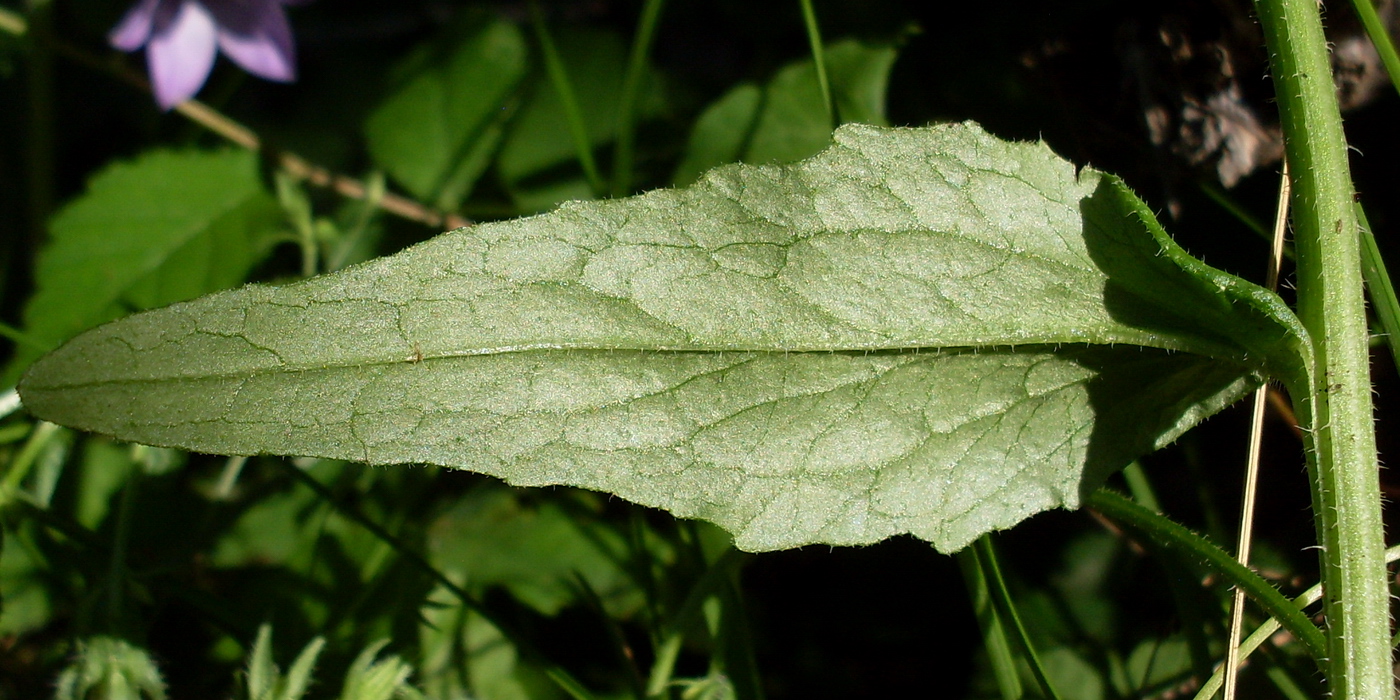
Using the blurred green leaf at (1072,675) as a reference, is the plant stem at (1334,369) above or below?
above

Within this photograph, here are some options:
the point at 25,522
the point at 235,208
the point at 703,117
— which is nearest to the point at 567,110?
the point at 703,117

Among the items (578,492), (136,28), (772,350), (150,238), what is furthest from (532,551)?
(136,28)

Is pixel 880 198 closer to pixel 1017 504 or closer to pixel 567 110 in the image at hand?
pixel 1017 504

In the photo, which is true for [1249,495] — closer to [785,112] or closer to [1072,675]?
[1072,675]

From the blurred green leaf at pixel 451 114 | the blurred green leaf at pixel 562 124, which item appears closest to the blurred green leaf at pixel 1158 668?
the blurred green leaf at pixel 562 124

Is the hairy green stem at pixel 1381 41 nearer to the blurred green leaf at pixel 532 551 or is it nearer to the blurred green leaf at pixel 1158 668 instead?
the blurred green leaf at pixel 1158 668
